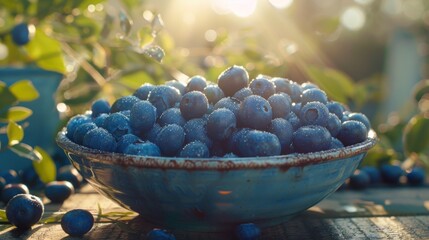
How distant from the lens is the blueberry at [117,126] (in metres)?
0.81

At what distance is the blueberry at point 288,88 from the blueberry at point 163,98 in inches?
6.9

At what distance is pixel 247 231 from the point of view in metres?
0.77

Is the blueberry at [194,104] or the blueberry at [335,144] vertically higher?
the blueberry at [194,104]

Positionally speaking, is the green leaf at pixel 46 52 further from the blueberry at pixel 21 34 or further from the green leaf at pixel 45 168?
the green leaf at pixel 45 168

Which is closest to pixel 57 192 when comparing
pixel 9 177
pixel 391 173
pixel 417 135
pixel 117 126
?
pixel 9 177

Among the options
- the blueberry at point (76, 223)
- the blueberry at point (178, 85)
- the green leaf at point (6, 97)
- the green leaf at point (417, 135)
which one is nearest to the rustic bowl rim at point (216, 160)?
the blueberry at point (76, 223)

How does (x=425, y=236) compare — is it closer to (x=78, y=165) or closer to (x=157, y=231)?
(x=157, y=231)

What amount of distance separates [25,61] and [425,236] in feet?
3.76

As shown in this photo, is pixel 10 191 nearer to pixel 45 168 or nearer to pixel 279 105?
pixel 45 168

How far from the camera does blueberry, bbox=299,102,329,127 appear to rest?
823mm

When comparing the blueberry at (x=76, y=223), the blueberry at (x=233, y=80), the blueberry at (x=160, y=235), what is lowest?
the blueberry at (x=160, y=235)

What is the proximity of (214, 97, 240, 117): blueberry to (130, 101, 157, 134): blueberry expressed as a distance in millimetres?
97

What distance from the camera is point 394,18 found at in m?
7.32

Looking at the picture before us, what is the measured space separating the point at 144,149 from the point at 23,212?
0.25 meters
